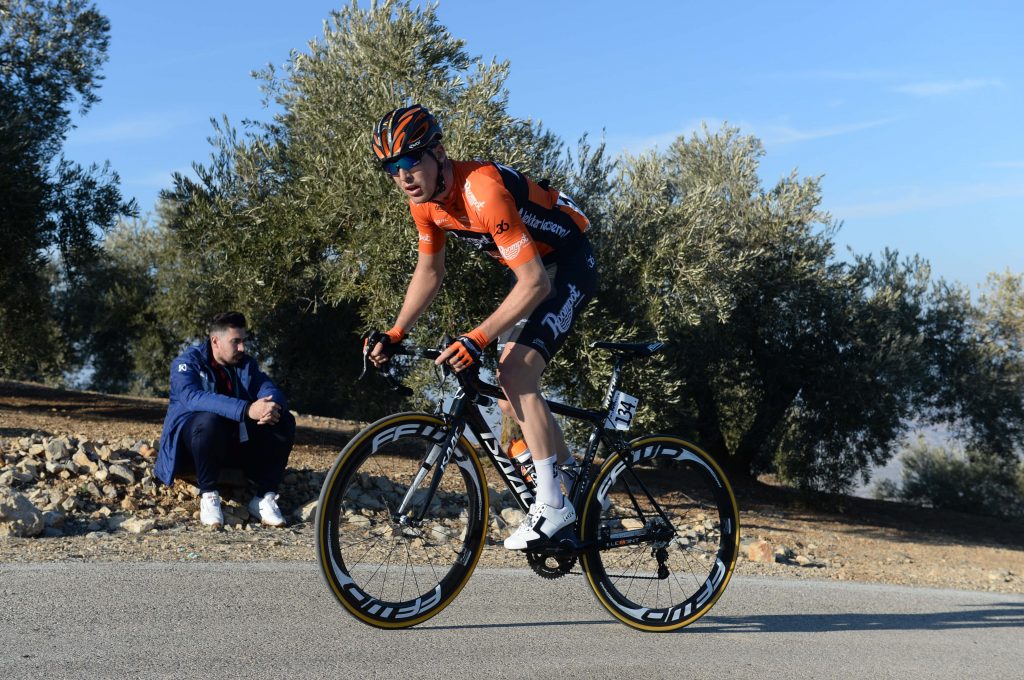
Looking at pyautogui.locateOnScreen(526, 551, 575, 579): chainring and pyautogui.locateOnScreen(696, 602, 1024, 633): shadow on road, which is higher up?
pyautogui.locateOnScreen(526, 551, 575, 579): chainring

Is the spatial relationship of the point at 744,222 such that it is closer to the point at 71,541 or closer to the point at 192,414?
the point at 192,414

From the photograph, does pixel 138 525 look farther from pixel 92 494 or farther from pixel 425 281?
pixel 425 281

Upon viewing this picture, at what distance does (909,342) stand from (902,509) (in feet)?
18.6

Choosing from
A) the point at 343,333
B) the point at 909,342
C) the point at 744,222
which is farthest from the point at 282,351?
the point at 909,342

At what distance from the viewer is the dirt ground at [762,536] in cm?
595

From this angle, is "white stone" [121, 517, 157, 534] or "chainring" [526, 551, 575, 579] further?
"white stone" [121, 517, 157, 534]

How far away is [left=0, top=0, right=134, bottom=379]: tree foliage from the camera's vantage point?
13.7m

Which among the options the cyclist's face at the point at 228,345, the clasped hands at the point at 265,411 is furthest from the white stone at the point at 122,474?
the clasped hands at the point at 265,411

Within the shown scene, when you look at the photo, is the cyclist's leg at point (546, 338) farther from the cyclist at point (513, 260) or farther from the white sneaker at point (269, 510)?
the white sneaker at point (269, 510)

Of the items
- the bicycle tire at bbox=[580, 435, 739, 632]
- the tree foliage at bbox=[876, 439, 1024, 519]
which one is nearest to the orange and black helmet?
the bicycle tire at bbox=[580, 435, 739, 632]

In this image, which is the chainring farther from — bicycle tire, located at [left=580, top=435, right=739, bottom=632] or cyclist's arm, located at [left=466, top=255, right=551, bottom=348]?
cyclist's arm, located at [left=466, top=255, right=551, bottom=348]

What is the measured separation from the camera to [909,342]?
61.1ft

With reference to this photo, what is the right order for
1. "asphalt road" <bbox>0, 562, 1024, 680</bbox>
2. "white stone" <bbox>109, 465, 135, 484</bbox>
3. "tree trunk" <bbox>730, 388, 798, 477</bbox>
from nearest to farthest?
"asphalt road" <bbox>0, 562, 1024, 680</bbox> < "white stone" <bbox>109, 465, 135, 484</bbox> < "tree trunk" <bbox>730, 388, 798, 477</bbox>

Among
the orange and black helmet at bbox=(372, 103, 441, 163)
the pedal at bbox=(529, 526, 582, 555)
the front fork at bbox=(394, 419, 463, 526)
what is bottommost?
the pedal at bbox=(529, 526, 582, 555)
